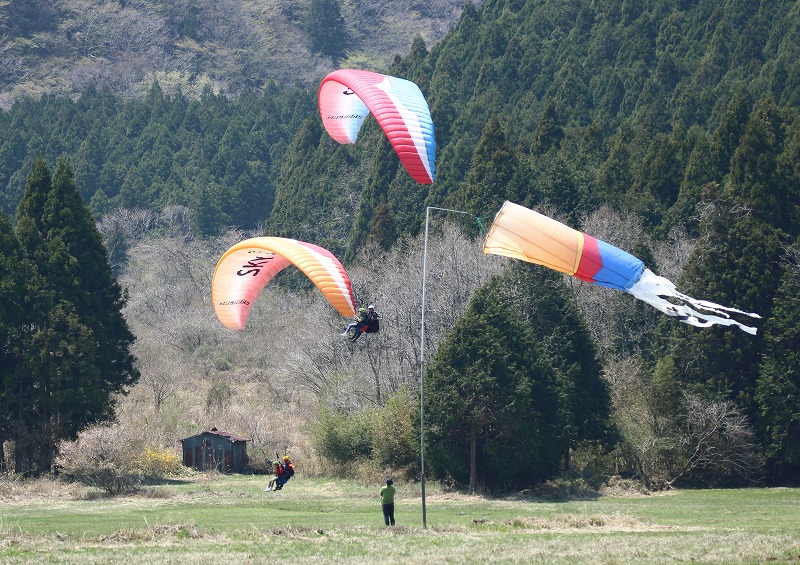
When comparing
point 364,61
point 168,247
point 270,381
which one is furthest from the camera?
point 364,61

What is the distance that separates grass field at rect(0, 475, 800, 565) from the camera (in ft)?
75.7

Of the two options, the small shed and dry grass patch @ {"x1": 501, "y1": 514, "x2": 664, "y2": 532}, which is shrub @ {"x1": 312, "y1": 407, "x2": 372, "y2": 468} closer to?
the small shed

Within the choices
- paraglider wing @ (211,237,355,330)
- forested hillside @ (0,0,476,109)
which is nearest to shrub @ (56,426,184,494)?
paraglider wing @ (211,237,355,330)

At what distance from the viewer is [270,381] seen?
64.6 metres

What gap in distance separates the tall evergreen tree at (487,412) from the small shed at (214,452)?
31.6 ft

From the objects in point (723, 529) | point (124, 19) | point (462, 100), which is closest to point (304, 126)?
point (462, 100)

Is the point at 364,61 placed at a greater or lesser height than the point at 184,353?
greater

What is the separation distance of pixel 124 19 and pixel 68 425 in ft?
442

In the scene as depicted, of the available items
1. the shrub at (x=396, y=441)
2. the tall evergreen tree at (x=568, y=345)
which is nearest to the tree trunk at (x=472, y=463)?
the shrub at (x=396, y=441)

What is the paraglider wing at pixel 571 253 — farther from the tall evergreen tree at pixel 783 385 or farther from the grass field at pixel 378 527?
the tall evergreen tree at pixel 783 385

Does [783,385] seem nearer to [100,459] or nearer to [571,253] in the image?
[571,253]

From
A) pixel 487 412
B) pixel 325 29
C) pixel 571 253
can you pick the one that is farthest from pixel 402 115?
pixel 325 29

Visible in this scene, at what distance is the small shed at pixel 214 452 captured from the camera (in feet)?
157

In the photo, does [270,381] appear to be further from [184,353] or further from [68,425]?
[68,425]
